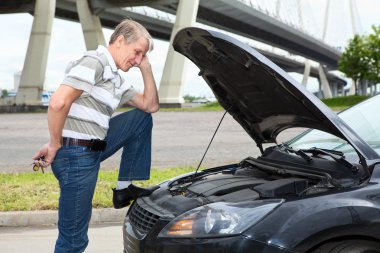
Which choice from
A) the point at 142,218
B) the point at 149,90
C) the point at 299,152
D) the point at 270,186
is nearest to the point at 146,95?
the point at 149,90

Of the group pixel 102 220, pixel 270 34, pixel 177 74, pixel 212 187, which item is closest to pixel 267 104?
pixel 212 187

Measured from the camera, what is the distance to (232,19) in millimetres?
57719

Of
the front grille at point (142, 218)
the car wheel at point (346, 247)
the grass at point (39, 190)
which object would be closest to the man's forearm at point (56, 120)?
the front grille at point (142, 218)

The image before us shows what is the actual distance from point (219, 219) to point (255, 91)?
1178 millimetres

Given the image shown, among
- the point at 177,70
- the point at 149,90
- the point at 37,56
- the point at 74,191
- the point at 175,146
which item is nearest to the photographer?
the point at 74,191

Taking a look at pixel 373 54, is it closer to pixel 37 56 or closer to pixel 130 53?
pixel 37 56

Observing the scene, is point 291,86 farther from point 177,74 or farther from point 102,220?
point 177,74

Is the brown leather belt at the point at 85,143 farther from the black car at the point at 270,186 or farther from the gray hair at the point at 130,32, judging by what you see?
the gray hair at the point at 130,32

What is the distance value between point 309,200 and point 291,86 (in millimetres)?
628

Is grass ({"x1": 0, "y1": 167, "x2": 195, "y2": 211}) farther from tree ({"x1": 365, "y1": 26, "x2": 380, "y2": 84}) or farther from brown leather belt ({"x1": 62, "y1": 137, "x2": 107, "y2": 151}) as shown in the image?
tree ({"x1": 365, "y1": 26, "x2": 380, "y2": 84})

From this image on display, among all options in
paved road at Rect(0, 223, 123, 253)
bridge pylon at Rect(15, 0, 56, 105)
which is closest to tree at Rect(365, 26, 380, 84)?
bridge pylon at Rect(15, 0, 56, 105)

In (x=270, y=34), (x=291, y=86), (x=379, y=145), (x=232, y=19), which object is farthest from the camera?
(x=270, y=34)

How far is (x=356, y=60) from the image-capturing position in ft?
201

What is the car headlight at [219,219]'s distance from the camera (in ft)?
8.66
